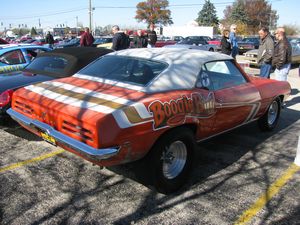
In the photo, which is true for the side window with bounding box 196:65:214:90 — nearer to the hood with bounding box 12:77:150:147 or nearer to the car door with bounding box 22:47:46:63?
the hood with bounding box 12:77:150:147

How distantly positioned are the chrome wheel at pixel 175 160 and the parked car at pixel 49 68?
2630 mm

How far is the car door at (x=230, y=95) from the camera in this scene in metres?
4.14

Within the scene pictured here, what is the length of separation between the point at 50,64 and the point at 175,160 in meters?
3.39

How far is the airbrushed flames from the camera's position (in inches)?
127

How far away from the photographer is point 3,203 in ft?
10.6

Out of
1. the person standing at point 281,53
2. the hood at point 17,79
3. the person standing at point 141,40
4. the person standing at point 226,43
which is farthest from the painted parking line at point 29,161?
the person standing at point 141,40

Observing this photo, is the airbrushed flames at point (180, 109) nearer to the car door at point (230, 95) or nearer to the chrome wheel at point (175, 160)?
the car door at point (230, 95)

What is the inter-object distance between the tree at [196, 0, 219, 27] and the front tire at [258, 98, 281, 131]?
272ft

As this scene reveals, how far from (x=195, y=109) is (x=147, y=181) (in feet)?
3.19

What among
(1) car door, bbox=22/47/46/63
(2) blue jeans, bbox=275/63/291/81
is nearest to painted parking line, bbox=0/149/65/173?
(1) car door, bbox=22/47/46/63

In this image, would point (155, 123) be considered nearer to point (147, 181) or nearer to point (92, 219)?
point (147, 181)

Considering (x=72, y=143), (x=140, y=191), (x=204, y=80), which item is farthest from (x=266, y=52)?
(x=72, y=143)

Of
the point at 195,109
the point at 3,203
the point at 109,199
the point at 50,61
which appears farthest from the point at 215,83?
the point at 50,61

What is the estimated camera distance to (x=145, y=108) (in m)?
3.15
